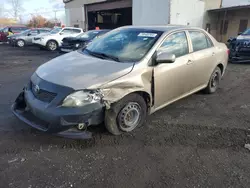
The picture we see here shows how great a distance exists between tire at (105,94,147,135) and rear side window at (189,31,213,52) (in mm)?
1821

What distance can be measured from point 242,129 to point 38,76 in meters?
3.34

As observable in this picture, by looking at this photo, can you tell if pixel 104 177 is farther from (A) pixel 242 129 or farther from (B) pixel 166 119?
(A) pixel 242 129

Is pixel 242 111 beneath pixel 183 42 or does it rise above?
beneath

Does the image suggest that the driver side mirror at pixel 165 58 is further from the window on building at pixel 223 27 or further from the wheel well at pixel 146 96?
the window on building at pixel 223 27

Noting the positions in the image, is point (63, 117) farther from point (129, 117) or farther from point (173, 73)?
point (173, 73)

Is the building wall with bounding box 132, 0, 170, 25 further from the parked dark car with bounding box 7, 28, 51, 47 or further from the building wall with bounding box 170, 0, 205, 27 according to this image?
the parked dark car with bounding box 7, 28, 51, 47

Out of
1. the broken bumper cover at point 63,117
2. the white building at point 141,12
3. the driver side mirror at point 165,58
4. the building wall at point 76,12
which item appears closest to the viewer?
the broken bumper cover at point 63,117

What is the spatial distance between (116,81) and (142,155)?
1.04 metres

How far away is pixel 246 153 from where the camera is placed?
2.93 m

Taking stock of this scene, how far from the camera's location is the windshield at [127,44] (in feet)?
11.3

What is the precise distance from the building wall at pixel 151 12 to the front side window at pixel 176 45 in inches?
529

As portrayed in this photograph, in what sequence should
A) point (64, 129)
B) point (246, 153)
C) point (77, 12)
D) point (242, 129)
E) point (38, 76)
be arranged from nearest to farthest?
point (64, 129) < point (246, 153) < point (38, 76) < point (242, 129) < point (77, 12)

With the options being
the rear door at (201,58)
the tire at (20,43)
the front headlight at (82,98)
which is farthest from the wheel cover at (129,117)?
the tire at (20,43)

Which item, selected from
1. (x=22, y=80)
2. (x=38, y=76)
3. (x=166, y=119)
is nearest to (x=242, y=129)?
(x=166, y=119)
